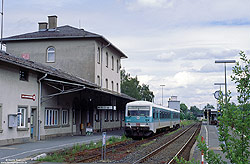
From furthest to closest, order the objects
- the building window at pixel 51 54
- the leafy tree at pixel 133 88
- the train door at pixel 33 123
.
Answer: the leafy tree at pixel 133 88, the building window at pixel 51 54, the train door at pixel 33 123

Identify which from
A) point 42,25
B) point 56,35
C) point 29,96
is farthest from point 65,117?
point 42,25

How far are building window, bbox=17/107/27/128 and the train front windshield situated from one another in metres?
8.73

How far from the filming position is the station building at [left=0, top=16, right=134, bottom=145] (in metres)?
19.0

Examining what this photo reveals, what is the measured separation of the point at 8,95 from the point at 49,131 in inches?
233

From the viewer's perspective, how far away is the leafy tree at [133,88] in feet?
272

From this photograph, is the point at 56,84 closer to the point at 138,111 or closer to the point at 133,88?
the point at 138,111

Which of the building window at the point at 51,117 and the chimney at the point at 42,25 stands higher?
the chimney at the point at 42,25

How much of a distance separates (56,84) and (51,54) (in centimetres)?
1210

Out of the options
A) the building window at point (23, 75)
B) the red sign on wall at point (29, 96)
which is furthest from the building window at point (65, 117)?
the building window at point (23, 75)

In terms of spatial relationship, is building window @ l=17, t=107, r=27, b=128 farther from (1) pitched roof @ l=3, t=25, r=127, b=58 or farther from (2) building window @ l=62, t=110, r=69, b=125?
(1) pitched roof @ l=3, t=25, r=127, b=58

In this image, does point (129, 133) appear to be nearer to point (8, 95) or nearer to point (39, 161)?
point (8, 95)

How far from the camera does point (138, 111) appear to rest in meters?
26.1

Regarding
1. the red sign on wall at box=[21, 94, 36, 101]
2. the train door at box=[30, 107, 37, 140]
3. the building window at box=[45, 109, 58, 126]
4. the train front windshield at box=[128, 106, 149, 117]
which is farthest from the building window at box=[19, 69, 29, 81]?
the train front windshield at box=[128, 106, 149, 117]

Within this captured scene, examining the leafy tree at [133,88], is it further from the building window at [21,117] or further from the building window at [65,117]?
the building window at [21,117]
